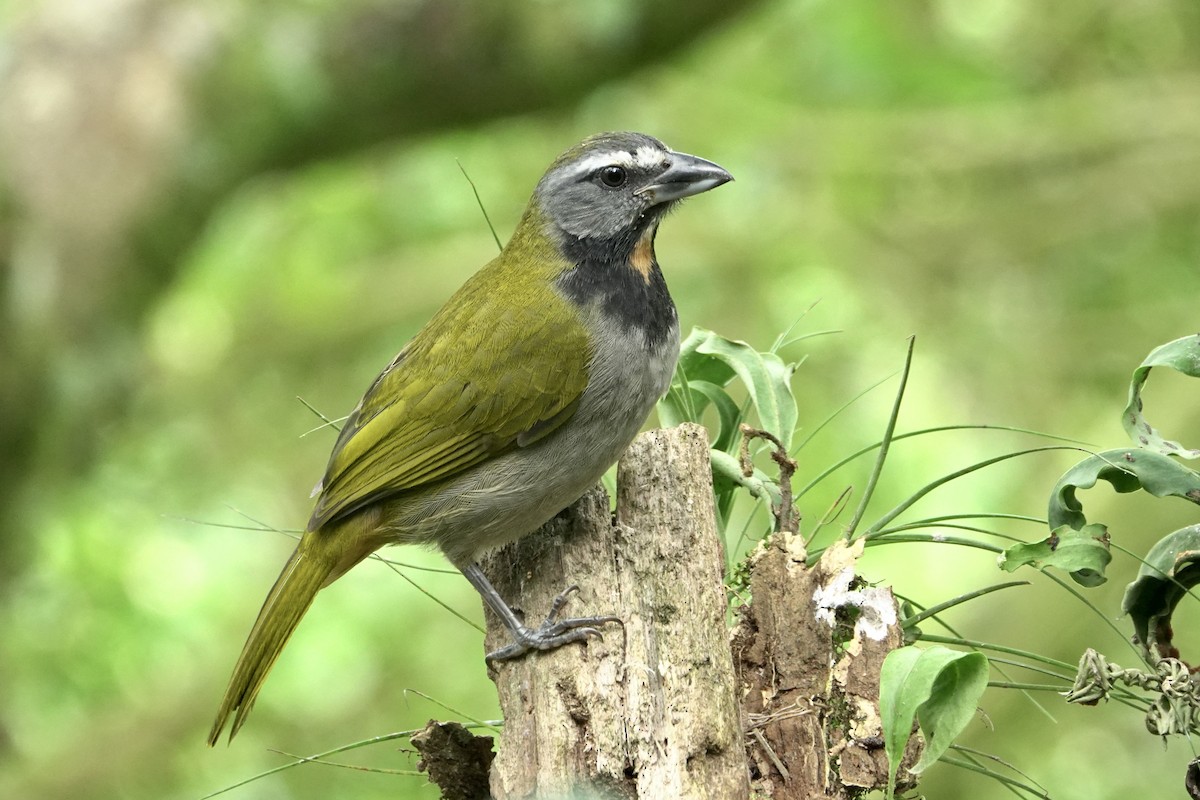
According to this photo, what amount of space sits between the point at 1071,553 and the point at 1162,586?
7.5 inches

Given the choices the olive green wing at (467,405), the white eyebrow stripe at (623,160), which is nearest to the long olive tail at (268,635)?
the olive green wing at (467,405)

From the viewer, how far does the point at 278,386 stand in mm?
7559

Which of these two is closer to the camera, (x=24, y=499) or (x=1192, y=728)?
(x=1192, y=728)

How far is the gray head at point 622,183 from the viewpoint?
401 centimetres

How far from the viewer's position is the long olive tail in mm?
3518

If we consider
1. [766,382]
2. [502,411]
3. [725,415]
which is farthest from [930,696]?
[502,411]

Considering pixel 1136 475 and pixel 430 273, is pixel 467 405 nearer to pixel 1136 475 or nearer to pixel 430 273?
pixel 1136 475

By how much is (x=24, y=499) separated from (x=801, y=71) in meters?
4.64

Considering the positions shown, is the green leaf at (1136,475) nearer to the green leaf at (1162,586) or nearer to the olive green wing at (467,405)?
the green leaf at (1162,586)

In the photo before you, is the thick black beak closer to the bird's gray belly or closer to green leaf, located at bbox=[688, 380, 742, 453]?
the bird's gray belly

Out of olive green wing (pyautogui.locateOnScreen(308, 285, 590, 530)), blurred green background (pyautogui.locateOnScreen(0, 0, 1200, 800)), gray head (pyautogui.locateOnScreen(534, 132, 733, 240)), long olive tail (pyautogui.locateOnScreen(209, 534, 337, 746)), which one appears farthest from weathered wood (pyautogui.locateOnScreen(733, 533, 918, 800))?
blurred green background (pyautogui.locateOnScreen(0, 0, 1200, 800))

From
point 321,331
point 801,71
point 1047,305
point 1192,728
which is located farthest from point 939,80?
point 1192,728

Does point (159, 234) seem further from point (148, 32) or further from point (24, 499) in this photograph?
point (24, 499)

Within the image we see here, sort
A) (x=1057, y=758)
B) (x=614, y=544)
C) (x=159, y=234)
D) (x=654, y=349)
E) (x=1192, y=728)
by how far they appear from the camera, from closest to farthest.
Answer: (x=1192, y=728) → (x=614, y=544) → (x=654, y=349) → (x=1057, y=758) → (x=159, y=234)
